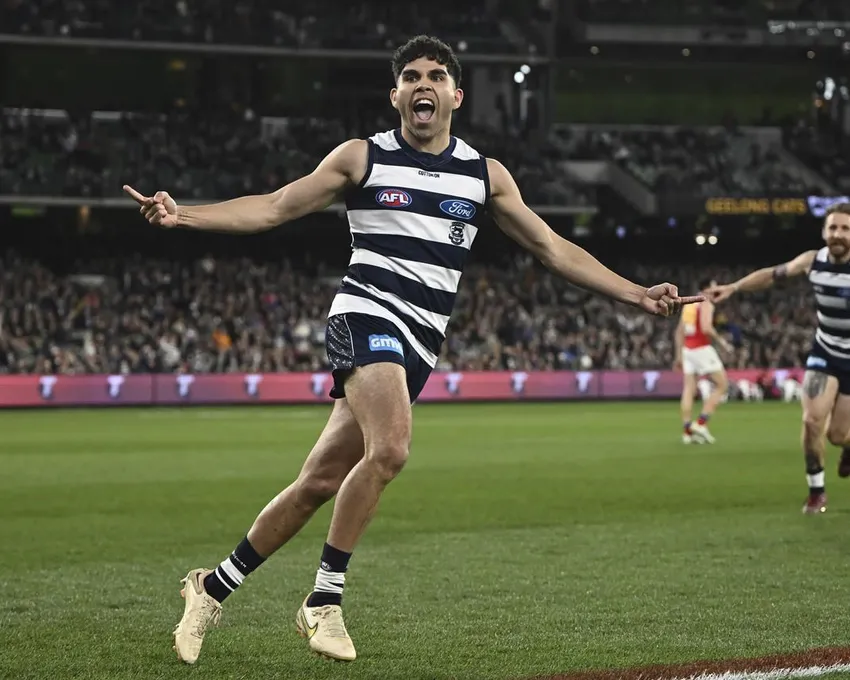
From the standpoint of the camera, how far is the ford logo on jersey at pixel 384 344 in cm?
602

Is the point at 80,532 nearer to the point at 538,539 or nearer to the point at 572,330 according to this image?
the point at 538,539

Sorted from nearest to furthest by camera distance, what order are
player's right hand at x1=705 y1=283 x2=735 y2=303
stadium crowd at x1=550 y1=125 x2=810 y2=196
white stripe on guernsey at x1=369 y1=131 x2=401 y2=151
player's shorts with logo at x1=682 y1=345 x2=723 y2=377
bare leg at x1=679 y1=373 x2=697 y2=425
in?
1. white stripe on guernsey at x1=369 y1=131 x2=401 y2=151
2. player's right hand at x1=705 y1=283 x2=735 y2=303
3. bare leg at x1=679 y1=373 x2=697 y2=425
4. player's shorts with logo at x1=682 y1=345 x2=723 y2=377
5. stadium crowd at x1=550 y1=125 x2=810 y2=196

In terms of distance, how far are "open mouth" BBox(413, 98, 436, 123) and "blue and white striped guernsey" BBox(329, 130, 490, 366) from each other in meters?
0.16

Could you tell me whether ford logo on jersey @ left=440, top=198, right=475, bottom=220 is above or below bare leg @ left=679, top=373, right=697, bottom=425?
above

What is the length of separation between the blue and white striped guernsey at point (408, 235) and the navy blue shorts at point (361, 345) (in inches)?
1.5

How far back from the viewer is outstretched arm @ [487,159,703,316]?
6.36 meters

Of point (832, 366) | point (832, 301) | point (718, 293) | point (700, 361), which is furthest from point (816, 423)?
point (700, 361)

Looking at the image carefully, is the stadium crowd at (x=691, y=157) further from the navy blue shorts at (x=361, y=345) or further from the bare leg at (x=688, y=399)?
the navy blue shorts at (x=361, y=345)

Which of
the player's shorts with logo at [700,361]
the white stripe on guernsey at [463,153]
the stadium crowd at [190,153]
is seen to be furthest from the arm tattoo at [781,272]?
the stadium crowd at [190,153]

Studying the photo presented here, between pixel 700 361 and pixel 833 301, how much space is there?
32.4ft

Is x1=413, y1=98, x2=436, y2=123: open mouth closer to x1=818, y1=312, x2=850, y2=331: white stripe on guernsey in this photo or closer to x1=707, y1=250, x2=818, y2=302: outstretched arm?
x1=707, y1=250, x2=818, y2=302: outstretched arm

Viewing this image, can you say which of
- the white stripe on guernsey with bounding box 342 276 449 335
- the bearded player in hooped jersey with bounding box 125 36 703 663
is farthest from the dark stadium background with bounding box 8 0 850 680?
the white stripe on guernsey with bounding box 342 276 449 335

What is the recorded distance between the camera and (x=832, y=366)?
464 inches

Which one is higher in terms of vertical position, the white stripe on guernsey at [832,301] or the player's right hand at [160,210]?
the player's right hand at [160,210]
